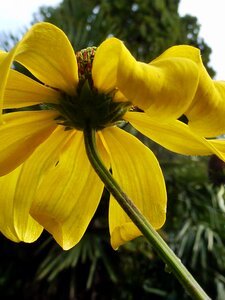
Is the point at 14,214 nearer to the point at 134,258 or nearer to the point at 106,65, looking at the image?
the point at 106,65

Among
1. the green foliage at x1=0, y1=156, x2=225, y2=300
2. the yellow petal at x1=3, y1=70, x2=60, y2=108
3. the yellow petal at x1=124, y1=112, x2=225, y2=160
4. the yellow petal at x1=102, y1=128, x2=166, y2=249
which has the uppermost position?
the yellow petal at x1=3, y1=70, x2=60, y2=108

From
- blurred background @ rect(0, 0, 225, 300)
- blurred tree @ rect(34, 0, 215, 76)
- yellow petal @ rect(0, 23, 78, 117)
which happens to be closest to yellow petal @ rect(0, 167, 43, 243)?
yellow petal @ rect(0, 23, 78, 117)

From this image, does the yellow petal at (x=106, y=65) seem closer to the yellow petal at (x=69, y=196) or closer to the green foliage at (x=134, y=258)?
the yellow petal at (x=69, y=196)

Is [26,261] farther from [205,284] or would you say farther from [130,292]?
[205,284]

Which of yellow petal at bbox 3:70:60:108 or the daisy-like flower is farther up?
yellow petal at bbox 3:70:60:108

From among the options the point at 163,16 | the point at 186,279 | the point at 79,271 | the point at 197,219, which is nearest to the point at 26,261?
the point at 79,271

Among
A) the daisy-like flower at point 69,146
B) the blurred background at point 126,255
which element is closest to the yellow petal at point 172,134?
the daisy-like flower at point 69,146

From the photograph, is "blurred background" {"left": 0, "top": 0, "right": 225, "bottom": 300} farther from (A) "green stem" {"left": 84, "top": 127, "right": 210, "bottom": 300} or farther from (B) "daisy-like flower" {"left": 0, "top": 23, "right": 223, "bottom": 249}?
(A) "green stem" {"left": 84, "top": 127, "right": 210, "bottom": 300}

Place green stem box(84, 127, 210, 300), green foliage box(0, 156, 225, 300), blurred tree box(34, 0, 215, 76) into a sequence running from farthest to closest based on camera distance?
blurred tree box(34, 0, 215, 76), green foliage box(0, 156, 225, 300), green stem box(84, 127, 210, 300)
